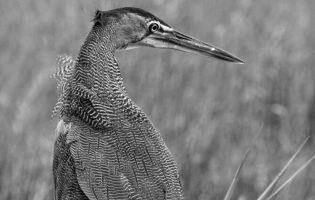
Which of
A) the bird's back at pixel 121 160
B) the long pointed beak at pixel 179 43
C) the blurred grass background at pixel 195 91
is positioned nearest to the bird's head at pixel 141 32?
the long pointed beak at pixel 179 43

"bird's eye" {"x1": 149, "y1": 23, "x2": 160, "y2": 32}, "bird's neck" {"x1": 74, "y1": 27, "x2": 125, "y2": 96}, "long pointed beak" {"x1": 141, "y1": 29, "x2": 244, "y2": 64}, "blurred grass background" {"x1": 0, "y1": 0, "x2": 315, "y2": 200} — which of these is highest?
"bird's eye" {"x1": 149, "y1": 23, "x2": 160, "y2": 32}

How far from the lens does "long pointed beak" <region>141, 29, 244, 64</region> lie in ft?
13.0

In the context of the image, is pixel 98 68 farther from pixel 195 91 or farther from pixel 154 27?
pixel 195 91

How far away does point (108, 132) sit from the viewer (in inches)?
140

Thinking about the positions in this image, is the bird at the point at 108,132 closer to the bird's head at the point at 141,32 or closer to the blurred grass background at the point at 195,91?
the bird's head at the point at 141,32

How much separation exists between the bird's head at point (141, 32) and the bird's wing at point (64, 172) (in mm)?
484

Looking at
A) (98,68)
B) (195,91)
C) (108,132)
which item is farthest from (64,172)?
(195,91)

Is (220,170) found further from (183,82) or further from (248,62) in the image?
(248,62)

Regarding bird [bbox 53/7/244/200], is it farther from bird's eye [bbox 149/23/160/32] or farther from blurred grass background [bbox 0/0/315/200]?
blurred grass background [bbox 0/0/315/200]

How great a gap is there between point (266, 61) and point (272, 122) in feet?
2.11

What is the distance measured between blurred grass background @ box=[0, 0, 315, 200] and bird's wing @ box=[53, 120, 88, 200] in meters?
1.10

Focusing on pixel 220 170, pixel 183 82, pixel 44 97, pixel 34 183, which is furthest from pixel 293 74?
pixel 34 183

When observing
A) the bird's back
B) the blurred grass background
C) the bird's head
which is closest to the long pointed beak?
the bird's head

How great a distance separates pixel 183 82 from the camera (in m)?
6.93
